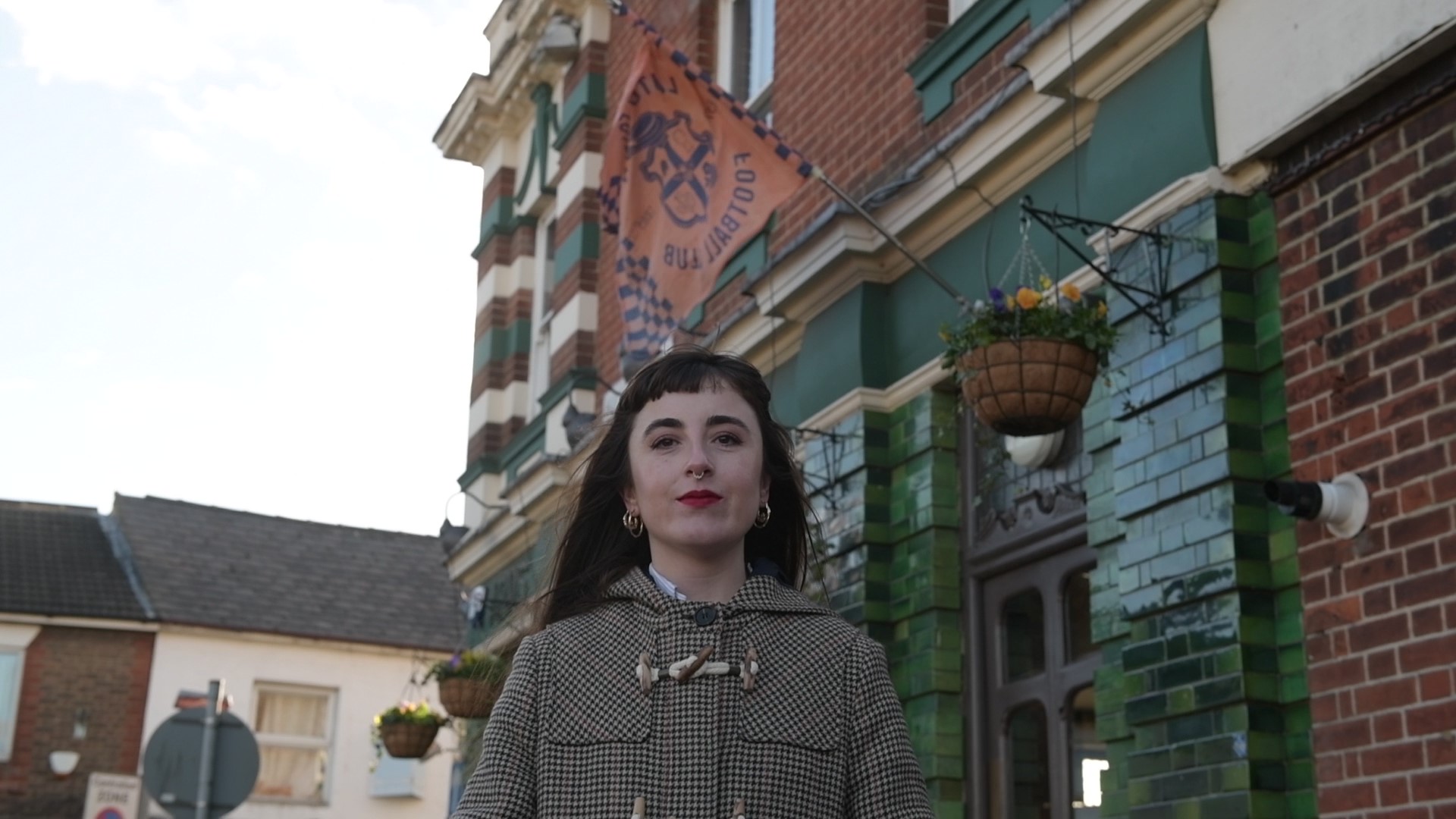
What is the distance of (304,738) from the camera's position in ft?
86.5

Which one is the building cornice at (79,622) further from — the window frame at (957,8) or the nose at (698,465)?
the nose at (698,465)

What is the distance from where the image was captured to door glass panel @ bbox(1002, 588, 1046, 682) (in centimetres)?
799

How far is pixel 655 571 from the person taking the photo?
10.3 feet

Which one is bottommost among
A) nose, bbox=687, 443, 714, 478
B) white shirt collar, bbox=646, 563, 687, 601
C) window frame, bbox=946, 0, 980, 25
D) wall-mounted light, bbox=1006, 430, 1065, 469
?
white shirt collar, bbox=646, 563, 687, 601

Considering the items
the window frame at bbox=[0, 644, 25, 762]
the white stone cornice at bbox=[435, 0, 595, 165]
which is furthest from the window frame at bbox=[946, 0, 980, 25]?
the window frame at bbox=[0, 644, 25, 762]

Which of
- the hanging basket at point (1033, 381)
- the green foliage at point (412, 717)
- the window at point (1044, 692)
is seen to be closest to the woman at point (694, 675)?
the hanging basket at point (1033, 381)

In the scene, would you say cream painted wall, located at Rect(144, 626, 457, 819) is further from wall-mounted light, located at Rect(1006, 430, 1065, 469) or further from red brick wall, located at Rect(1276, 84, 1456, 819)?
red brick wall, located at Rect(1276, 84, 1456, 819)

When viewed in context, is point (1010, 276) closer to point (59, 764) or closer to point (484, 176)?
point (484, 176)

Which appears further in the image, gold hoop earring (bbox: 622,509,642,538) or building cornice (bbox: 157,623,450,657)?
building cornice (bbox: 157,623,450,657)

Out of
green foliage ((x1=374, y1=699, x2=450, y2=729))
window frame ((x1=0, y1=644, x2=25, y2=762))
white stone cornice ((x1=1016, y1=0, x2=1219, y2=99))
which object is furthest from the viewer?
window frame ((x1=0, y1=644, x2=25, y2=762))

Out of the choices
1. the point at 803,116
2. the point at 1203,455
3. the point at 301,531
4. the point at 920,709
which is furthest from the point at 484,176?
the point at 301,531

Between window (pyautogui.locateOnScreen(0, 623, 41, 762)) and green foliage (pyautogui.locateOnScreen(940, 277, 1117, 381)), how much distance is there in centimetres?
2108

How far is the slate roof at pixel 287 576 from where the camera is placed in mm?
27192

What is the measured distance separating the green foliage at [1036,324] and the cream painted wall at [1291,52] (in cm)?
70
